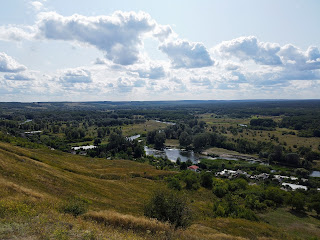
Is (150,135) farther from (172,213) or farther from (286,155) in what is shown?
(172,213)

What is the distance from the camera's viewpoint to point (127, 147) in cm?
11888

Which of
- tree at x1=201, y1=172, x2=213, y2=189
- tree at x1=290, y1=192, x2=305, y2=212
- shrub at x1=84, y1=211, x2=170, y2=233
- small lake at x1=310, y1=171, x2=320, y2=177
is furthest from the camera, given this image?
small lake at x1=310, y1=171, x2=320, y2=177

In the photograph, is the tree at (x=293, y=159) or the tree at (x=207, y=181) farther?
the tree at (x=293, y=159)

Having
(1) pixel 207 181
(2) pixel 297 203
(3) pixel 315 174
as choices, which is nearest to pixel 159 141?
(1) pixel 207 181

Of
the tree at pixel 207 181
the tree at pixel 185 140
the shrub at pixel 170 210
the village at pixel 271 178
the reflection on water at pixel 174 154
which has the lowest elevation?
the reflection on water at pixel 174 154

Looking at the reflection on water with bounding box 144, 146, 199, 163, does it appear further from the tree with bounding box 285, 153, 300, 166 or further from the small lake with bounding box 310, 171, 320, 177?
the small lake with bounding box 310, 171, 320, 177

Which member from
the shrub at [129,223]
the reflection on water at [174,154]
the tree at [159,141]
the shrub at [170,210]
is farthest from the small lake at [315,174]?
the shrub at [129,223]

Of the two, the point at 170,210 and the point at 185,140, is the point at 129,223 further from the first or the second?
the point at 185,140

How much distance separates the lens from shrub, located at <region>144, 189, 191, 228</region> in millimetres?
18938

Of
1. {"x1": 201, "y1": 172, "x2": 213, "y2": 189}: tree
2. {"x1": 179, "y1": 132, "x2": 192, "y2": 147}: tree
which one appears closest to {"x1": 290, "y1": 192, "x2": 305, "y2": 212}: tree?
{"x1": 201, "y1": 172, "x2": 213, "y2": 189}: tree

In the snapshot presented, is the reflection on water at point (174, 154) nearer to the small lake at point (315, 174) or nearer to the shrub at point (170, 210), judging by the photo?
the small lake at point (315, 174)

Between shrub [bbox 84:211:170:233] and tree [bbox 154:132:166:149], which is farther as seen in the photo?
tree [bbox 154:132:166:149]

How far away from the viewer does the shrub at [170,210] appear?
18.9 m

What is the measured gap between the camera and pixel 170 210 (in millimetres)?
19000
